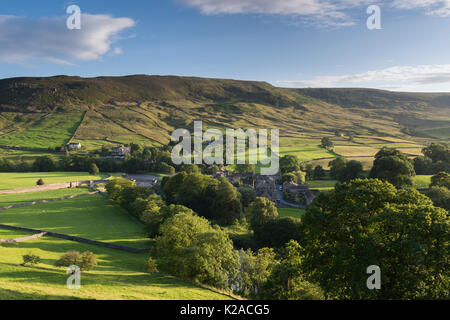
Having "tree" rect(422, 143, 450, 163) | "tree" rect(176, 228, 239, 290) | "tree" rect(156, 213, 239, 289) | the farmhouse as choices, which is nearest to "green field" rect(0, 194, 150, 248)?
"tree" rect(156, 213, 239, 289)

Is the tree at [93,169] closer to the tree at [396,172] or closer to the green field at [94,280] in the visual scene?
the green field at [94,280]

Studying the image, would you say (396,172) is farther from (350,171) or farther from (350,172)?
(350,171)

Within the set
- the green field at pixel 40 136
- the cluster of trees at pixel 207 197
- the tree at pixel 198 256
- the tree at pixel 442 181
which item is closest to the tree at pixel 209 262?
the tree at pixel 198 256

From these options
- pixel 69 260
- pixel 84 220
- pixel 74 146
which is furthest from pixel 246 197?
pixel 74 146
